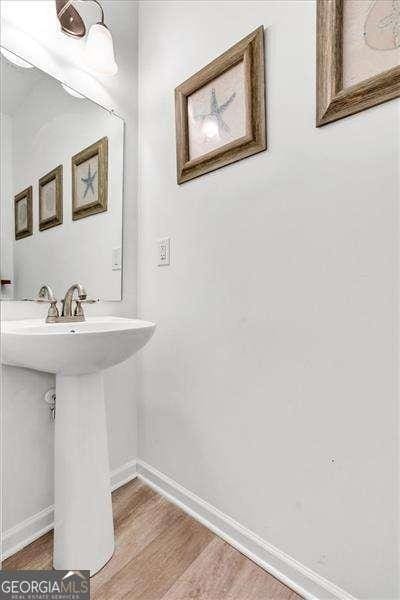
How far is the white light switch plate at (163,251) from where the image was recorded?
1.29 meters

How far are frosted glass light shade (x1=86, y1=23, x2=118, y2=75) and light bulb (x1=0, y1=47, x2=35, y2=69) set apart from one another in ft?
0.77

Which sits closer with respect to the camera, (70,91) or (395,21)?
(395,21)

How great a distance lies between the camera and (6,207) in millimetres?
1025

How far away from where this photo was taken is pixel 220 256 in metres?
1.10

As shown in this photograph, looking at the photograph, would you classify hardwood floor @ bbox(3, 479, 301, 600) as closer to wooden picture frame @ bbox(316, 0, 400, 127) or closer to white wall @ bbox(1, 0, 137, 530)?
white wall @ bbox(1, 0, 137, 530)

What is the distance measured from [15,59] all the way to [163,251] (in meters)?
0.79

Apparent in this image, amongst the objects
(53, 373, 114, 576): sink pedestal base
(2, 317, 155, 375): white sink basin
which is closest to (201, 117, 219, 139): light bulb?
(2, 317, 155, 375): white sink basin

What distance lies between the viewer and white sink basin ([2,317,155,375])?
2.63 ft

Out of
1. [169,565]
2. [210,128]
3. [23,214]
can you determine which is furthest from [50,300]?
[169,565]

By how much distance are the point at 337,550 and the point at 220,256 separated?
0.92 metres

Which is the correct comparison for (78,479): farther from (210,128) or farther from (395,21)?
(395,21)

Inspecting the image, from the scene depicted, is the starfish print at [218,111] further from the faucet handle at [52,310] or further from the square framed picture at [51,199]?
the faucet handle at [52,310]

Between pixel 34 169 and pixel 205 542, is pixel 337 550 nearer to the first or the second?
pixel 205 542

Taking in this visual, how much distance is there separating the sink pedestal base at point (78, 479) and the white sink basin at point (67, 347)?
102 mm
